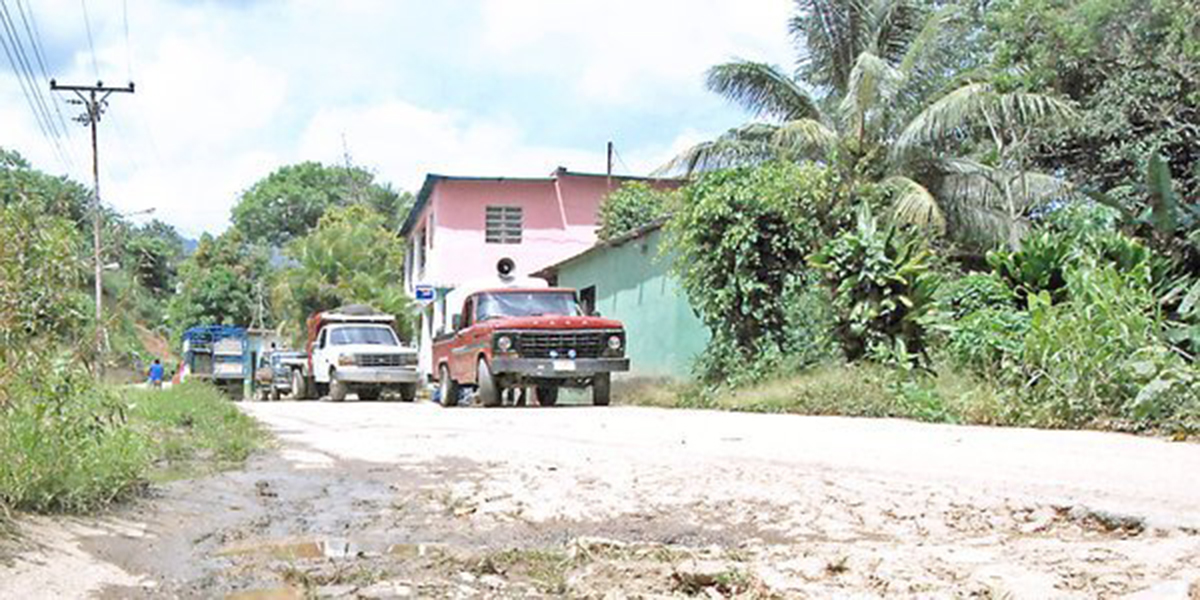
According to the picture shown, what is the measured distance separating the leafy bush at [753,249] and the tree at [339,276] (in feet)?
70.4

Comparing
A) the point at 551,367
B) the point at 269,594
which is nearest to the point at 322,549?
the point at 269,594

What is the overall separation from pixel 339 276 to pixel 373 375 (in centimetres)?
1537

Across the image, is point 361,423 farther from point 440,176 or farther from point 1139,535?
point 440,176

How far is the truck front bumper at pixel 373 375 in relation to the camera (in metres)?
24.0

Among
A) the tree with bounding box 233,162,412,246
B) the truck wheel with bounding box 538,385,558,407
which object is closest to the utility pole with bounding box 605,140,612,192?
the truck wheel with bounding box 538,385,558,407

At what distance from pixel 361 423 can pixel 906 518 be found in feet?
28.6

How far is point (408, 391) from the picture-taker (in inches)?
976

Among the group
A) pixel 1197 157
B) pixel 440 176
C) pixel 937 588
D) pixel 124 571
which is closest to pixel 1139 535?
pixel 937 588

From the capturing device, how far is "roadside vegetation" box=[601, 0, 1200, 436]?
454 inches

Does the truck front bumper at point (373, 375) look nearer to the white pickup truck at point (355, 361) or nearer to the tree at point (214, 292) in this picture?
the white pickup truck at point (355, 361)

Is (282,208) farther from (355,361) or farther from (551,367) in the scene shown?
(551,367)

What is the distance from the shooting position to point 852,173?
2009 cm

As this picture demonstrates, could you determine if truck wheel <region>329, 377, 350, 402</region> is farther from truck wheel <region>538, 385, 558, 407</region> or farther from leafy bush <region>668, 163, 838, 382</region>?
leafy bush <region>668, 163, 838, 382</region>

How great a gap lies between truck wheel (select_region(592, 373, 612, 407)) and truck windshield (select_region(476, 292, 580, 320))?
1.12 m
